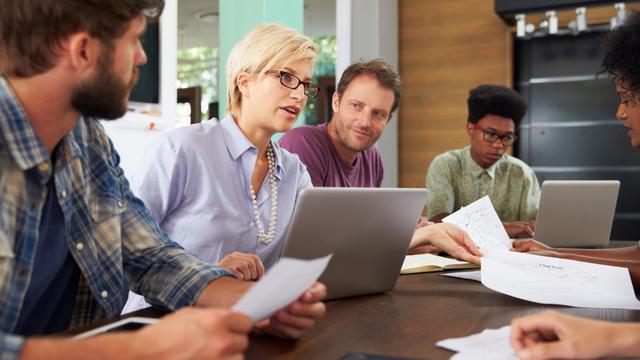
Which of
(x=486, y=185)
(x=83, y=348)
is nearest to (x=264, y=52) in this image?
(x=83, y=348)

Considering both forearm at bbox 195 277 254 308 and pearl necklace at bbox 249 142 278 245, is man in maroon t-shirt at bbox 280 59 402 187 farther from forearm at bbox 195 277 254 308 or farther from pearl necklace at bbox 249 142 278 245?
forearm at bbox 195 277 254 308

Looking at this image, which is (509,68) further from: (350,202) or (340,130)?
(350,202)

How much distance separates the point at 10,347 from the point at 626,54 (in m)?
A: 1.76

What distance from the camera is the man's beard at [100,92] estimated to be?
97 centimetres

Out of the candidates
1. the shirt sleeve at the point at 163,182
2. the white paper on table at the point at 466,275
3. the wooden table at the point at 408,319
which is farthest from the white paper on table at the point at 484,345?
the shirt sleeve at the point at 163,182

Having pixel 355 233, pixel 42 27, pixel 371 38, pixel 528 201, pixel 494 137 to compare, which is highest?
pixel 371 38

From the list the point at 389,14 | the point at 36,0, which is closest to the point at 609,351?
the point at 36,0

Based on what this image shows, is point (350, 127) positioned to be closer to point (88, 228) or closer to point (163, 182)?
point (163, 182)

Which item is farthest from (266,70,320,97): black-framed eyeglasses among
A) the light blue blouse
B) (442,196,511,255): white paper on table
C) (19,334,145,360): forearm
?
(19,334,145,360): forearm

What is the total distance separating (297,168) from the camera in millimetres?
1829

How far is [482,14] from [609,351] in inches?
186

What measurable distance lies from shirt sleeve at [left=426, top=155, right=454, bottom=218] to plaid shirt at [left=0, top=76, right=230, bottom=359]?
2133 millimetres

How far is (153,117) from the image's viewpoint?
3361 millimetres

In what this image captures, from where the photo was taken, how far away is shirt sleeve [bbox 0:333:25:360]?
2.20 feet
